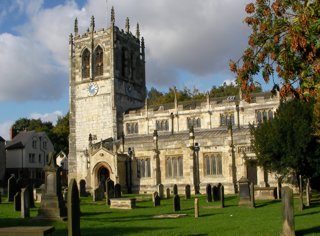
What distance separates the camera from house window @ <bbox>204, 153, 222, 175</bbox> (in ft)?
119

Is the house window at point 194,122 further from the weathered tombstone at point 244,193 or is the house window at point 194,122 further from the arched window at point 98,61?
the weathered tombstone at point 244,193

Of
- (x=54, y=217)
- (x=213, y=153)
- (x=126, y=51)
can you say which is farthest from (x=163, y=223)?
(x=126, y=51)

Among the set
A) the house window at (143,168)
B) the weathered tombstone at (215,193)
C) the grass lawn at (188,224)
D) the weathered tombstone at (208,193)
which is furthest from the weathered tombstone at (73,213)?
the house window at (143,168)

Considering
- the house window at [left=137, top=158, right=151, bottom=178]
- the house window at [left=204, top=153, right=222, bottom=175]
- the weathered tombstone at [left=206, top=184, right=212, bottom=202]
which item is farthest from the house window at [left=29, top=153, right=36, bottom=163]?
the weathered tombstone at [left=206, top=184, right=212, bottom=202]

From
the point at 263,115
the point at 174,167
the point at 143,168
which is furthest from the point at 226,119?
the point at 143,168

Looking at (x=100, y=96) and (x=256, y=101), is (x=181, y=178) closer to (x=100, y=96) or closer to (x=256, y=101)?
(x=256, y=101)

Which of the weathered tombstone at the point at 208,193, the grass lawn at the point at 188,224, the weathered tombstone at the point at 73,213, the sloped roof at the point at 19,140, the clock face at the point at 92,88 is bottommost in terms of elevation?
the grass lawn at the point at 188,224

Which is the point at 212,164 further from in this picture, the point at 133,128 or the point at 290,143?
the point at 133,128

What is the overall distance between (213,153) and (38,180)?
31542 millimetres

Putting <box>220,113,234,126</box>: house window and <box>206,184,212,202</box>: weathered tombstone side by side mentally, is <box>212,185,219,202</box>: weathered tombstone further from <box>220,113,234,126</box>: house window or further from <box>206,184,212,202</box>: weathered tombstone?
<box>220,113,234,126</box>: house window

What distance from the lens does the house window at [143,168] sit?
39.2 meters

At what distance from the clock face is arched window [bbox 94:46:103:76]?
1.39 metres

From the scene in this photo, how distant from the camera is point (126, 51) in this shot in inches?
2045

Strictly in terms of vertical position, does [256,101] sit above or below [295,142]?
above
